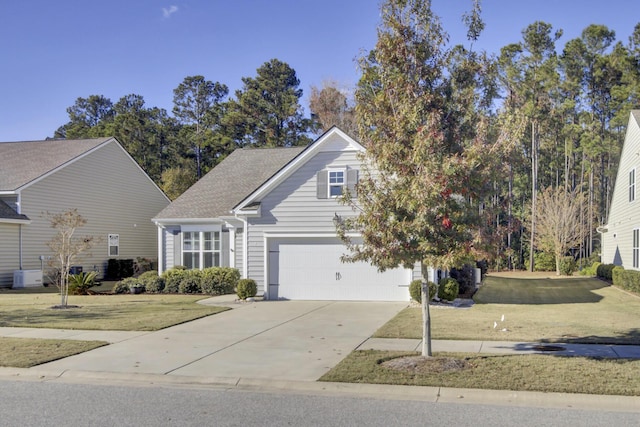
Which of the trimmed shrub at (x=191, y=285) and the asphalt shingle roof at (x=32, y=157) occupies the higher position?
the asphalt shingle roof at (x=32, y=157)

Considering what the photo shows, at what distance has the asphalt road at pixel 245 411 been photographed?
23.2 ft

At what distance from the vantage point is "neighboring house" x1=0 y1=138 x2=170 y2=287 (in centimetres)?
2683

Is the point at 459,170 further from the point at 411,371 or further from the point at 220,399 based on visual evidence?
the point at 220,399

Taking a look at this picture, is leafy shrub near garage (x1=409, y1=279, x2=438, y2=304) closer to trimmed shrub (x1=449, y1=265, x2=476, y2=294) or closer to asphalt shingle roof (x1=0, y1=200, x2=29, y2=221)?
trimmed shrub (x1=449, y1=265, x2=476, y2=294)

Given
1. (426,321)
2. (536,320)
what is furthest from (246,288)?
(426,321)

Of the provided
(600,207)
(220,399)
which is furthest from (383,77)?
(600,207)

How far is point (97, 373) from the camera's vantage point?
379 inches

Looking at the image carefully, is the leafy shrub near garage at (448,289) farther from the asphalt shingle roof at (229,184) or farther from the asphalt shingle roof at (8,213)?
the asphalt shingle roof at (8,213)

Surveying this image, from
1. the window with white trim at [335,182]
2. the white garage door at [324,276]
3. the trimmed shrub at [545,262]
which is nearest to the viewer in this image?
the white garage door at [324,276]

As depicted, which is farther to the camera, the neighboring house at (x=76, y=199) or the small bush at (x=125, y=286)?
the neighboring house at (x=76, y=199)

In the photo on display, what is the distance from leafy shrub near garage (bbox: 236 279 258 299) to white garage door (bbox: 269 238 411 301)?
0.88m

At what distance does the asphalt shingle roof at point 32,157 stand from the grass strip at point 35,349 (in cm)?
1667

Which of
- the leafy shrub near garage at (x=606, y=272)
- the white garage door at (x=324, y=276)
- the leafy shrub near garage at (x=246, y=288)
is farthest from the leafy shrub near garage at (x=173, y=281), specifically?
the leafy shrub near garage at (x=606, y=272)

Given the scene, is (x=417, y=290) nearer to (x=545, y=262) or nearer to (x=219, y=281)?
(x=219, y=281)
